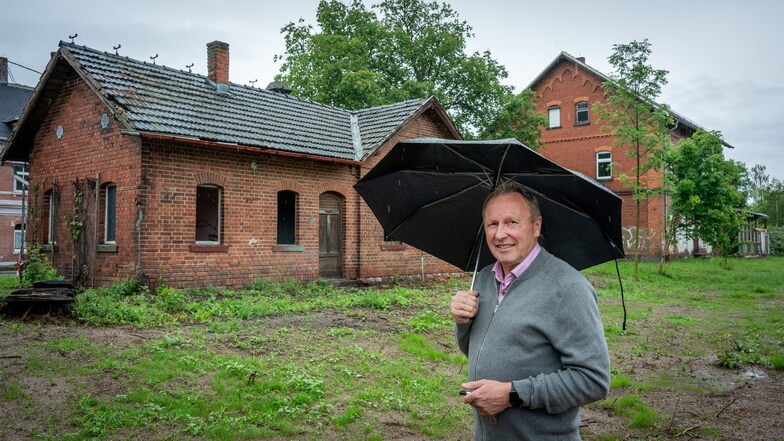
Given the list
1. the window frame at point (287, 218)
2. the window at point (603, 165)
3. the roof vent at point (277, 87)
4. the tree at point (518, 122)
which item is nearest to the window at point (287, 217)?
the window frame at point (287, 218)

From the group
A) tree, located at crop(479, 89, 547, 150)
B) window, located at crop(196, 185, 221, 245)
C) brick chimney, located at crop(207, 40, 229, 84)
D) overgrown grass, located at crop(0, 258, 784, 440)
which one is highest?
tree, located at crop(479, 89, 547, 150)

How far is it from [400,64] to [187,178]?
2155 cm

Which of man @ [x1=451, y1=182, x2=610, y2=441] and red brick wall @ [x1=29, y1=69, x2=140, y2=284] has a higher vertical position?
red brick wall @ [x1=29, y1=69, x2=140, y2=284]

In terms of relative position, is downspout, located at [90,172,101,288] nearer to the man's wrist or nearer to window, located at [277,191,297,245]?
window, located at [277,191,297,245]

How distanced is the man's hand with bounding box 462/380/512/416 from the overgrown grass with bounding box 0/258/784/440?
10.3 feet

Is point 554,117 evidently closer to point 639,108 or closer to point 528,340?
point 639,108

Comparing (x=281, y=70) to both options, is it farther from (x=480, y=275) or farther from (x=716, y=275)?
(x=480, y=275)

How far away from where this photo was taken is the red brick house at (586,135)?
100 feet

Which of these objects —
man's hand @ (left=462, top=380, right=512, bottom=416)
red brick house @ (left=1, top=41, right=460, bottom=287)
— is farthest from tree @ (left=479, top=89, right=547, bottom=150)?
man's hand @ (left=462, top=380, right=512, bottom=416)

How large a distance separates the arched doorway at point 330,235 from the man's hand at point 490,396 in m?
14.5

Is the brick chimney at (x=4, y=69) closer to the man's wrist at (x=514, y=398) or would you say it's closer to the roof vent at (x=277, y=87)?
the roof vent at (x=277, y=87)

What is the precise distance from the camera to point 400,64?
32.8m

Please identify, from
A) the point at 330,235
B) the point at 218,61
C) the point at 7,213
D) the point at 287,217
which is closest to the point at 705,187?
the point at 330,235

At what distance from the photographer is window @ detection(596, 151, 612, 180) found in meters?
32.1
